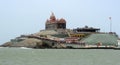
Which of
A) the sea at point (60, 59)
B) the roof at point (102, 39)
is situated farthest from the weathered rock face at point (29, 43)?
the sea at point (60, 59)

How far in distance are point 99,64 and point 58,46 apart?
10217 centimetres

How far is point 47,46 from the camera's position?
176 meters

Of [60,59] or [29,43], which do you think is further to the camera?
[29,43]

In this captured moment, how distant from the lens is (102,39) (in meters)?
180

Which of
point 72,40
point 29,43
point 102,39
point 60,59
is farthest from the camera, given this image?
point 29,43

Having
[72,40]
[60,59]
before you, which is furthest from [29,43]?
[60,59]

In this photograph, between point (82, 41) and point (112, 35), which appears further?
point (112, 35)

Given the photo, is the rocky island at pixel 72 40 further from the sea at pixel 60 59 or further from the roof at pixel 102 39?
the sea at pixel 60 59

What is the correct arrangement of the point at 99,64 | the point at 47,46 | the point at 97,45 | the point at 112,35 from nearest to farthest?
the point at 99,64, the point at 97,45, the point at 47,46, the point at 112,35

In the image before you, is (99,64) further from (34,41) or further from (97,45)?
(34,41)

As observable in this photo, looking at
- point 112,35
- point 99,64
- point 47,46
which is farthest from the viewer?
point 112,35

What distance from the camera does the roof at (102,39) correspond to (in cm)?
17425

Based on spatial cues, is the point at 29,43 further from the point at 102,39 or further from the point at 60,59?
the point at 60,59

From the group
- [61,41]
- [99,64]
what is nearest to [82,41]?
[61,41]
